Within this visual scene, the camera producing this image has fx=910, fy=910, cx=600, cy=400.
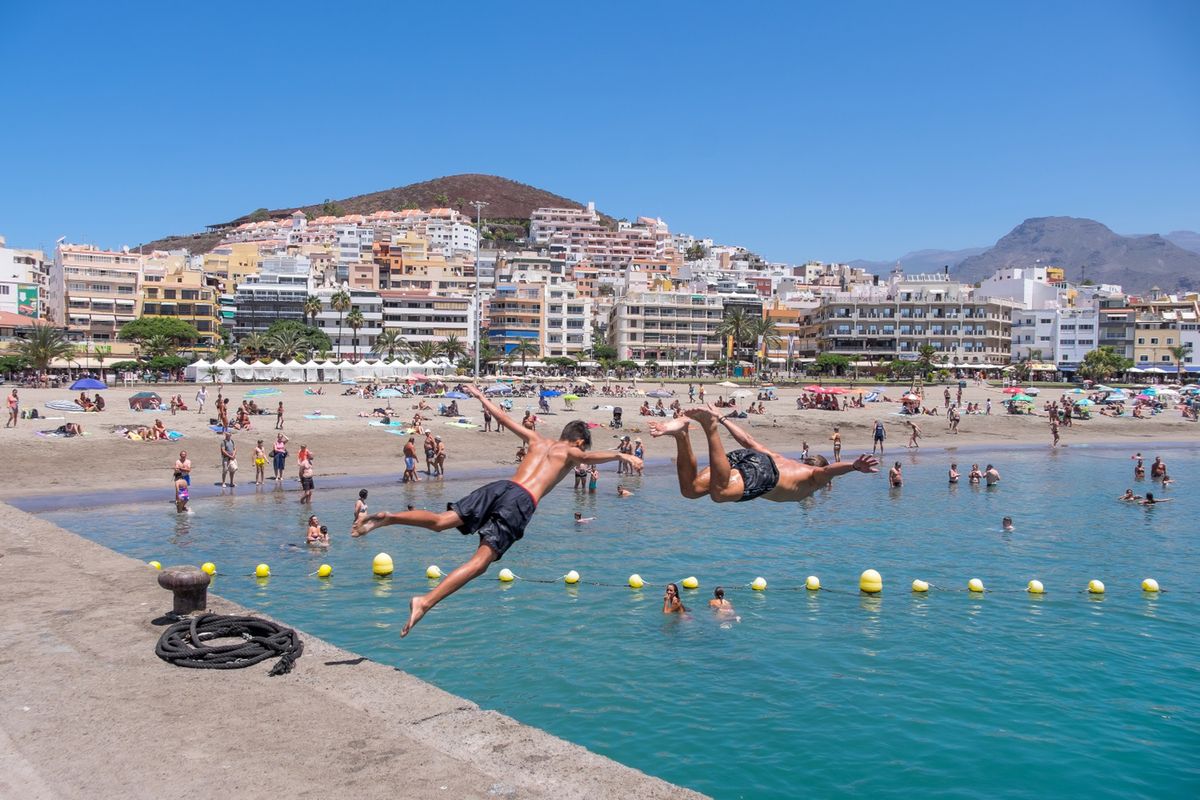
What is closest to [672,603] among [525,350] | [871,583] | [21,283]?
[871,583]

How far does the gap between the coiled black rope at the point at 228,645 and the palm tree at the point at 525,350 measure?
94715 mm

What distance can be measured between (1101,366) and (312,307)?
9338 cm

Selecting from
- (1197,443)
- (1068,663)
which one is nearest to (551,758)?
(1068,663)

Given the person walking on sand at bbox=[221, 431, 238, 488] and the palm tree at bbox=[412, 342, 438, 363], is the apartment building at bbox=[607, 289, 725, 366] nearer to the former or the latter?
the palm tree at bbox=[412, 342, 438, 363]

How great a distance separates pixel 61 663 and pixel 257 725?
9.45 ft

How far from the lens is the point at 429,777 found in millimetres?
6766

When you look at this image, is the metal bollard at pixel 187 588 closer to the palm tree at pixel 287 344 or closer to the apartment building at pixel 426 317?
the palm tree at pixel 287 344

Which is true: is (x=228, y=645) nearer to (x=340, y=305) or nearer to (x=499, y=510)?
(x=499, y=510)

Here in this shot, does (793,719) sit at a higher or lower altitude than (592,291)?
lower

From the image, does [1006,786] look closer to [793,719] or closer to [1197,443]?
[793,719]

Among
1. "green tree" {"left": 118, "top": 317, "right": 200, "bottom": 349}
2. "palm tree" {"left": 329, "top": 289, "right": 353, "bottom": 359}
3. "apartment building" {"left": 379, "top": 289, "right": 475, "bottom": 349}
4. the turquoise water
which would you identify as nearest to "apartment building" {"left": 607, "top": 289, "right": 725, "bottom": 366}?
"apartment building" {"left": 379, "top": 289, "right": 475, "bottom": 349}

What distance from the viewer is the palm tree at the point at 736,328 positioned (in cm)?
11562

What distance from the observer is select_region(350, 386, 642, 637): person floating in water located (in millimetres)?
7156

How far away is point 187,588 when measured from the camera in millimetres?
10719
